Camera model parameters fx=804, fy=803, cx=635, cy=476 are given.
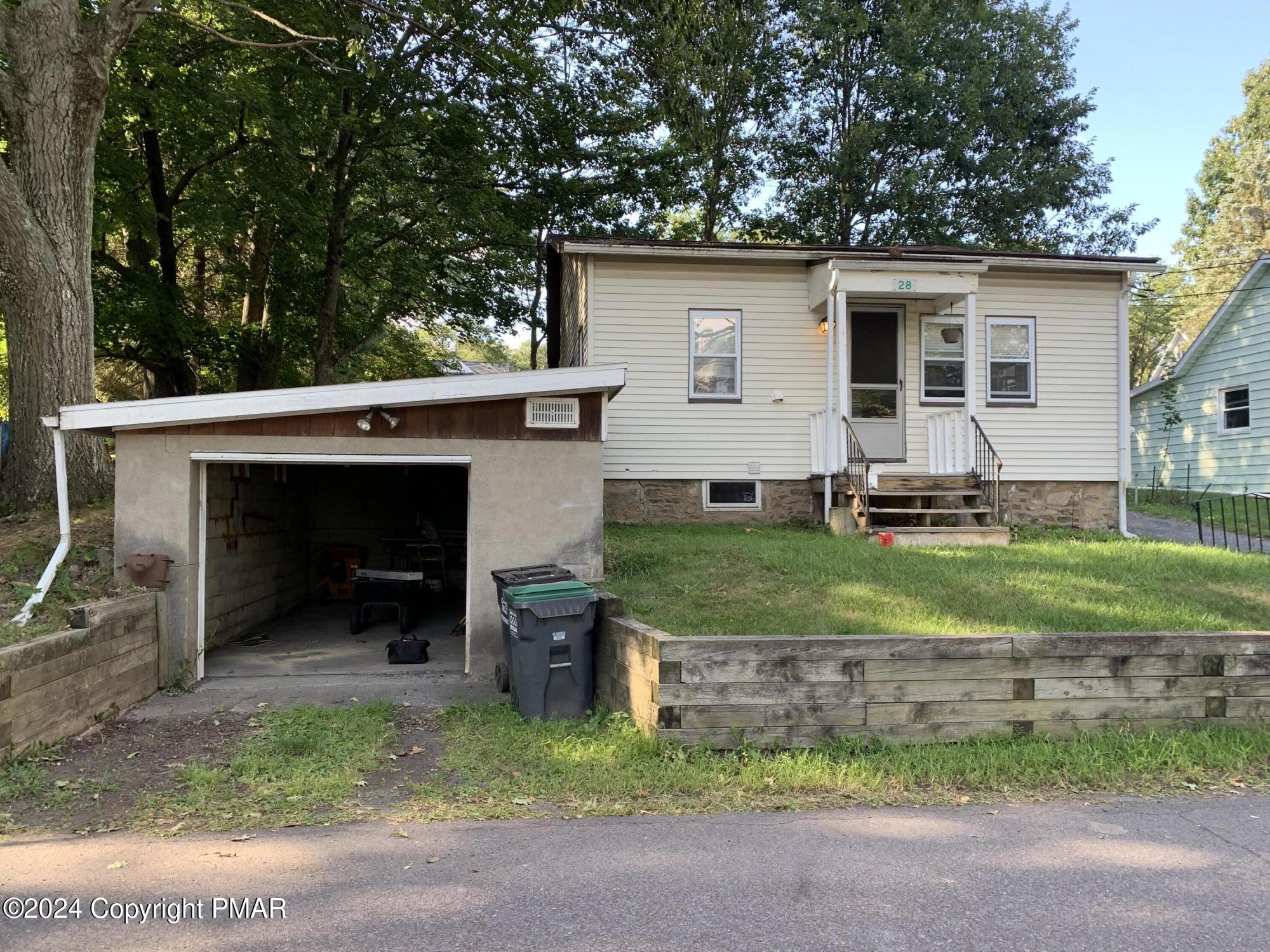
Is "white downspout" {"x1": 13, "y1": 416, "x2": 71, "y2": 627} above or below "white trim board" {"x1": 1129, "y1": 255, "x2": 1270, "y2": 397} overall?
below

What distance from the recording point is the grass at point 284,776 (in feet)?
14.2

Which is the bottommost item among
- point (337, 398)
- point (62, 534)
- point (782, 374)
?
point (62, 534)

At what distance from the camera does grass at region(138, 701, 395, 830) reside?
4316 mm

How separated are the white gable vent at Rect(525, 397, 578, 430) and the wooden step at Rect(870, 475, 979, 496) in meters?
4.78

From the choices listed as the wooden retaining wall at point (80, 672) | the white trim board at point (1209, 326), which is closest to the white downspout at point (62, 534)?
the wooden retaining wall at point (80, 672)

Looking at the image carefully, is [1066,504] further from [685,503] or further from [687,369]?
[687,369]

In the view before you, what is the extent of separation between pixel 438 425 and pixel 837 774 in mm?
4714

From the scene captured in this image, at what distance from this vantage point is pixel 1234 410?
1758 cm

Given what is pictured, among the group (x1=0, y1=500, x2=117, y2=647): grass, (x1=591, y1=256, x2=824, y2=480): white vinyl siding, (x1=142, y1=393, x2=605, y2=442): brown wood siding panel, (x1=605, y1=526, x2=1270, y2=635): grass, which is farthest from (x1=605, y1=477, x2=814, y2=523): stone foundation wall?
(x1=0, y1=500, x2=117, y2=647): grass

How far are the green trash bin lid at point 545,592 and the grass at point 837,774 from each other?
113cm

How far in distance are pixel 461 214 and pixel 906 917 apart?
1659 centimetres

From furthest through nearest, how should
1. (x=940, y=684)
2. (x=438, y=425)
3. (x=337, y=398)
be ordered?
(x=438, y=425) → (x=337, y=398) → (x=940, y=684)

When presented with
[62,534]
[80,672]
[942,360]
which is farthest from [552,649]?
[942,360]

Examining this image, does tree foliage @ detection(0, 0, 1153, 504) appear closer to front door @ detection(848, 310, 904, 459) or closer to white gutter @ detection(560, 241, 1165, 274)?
white gutter @ detection(560, 241, 1165, 274)
